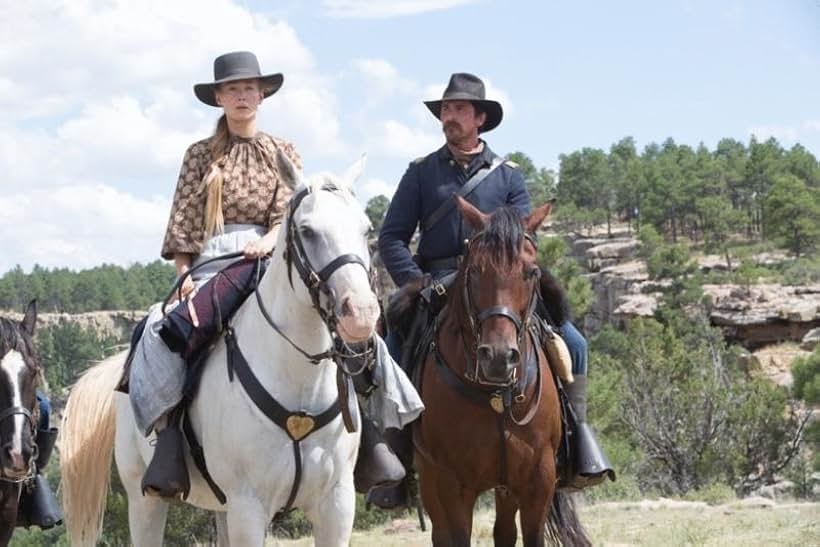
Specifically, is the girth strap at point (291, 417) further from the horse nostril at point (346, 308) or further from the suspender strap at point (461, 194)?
the suspender strap at point (461, 194)

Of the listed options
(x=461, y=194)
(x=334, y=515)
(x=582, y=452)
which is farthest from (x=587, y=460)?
(x=334, y=515)

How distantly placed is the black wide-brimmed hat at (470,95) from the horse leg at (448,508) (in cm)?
264

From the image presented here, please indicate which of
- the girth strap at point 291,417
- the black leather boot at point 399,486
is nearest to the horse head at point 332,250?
the girth strap at point 291,417

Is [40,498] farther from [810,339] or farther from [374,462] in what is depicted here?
[810,339]

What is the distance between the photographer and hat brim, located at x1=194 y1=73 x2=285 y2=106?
751 centimetres

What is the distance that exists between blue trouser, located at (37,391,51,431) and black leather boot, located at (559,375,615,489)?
388 cm

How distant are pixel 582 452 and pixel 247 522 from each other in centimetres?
309

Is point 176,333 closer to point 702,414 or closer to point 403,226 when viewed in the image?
point 403,226

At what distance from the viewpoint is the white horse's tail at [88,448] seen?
29.2 feet

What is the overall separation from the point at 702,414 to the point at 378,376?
144ft

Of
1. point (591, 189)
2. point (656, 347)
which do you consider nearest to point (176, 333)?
point (656, 347)

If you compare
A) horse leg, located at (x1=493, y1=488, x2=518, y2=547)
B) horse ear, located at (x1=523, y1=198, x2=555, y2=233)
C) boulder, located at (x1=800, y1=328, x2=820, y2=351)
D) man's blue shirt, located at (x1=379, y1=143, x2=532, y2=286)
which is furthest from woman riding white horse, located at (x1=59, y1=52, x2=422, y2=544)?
boulder, located at (x1=800, y1=328, x2=820, y2=351)

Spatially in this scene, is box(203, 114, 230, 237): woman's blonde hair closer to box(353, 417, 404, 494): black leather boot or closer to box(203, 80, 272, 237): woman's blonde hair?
box(203, 80, 272, 237): woman's blonde hair

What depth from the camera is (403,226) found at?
918cm
